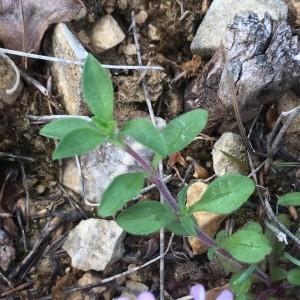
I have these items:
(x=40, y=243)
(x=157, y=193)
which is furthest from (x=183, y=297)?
(x=40, y=243)

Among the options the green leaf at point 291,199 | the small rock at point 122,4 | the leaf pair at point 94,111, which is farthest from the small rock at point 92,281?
the small rock at point 122,4

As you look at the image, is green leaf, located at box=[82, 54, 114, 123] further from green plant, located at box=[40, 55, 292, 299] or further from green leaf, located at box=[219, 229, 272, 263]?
green leaf, located at box=[219, 229, 272, 263]

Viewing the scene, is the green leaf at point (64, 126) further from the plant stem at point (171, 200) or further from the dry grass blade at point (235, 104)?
the dry grass blade at point (235, 104)

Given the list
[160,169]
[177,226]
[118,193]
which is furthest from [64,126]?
[160,169]

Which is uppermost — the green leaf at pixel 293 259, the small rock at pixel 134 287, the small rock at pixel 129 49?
the small rock at pixel 129 49

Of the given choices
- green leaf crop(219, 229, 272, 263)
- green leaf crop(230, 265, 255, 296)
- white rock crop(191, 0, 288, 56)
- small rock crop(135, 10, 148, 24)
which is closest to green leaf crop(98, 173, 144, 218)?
green leaf crop(219, 229, 272, 263)

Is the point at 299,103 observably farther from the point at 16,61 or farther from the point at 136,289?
the point at 16,61
